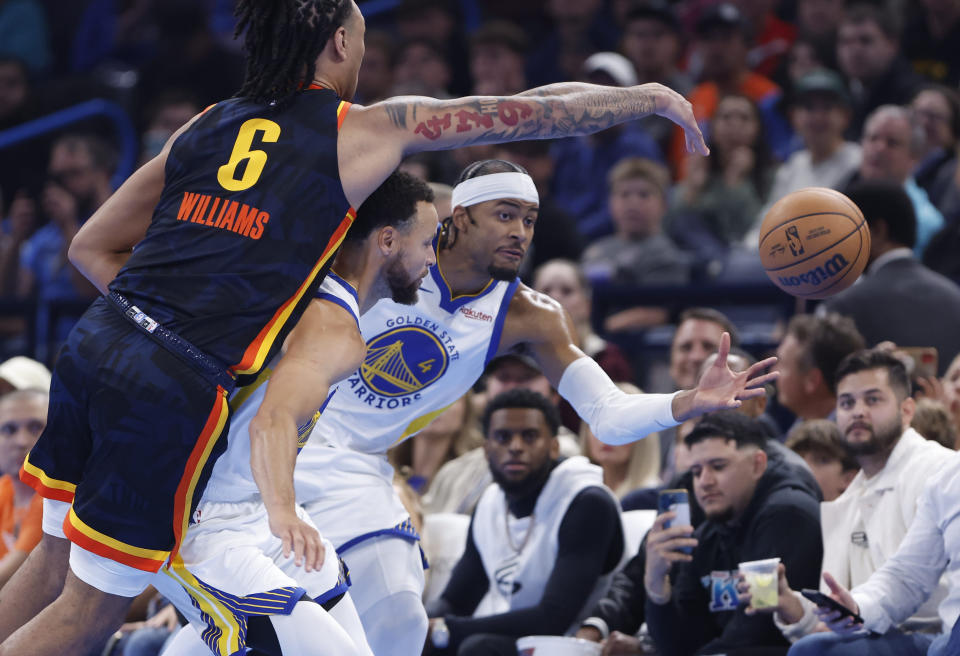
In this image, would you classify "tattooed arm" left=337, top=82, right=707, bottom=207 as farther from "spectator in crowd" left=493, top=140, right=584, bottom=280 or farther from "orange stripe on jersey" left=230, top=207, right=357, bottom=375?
"spectator in crowd" left=493, top=140, right=584, bottom=280

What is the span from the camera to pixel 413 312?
5.14 meters

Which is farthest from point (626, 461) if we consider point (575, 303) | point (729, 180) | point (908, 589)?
point (729, 180)

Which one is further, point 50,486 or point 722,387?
point 722,387

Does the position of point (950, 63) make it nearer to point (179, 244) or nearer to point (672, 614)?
point (672, 614)

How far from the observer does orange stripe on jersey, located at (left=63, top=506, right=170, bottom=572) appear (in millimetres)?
3506

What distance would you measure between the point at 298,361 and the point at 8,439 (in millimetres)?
3881

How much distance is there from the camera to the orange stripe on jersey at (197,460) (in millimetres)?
3537

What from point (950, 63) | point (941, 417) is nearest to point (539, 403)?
point (941, 417)

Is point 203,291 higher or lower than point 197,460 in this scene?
higher

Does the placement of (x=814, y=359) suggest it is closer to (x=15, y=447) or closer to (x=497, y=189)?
(x=497, y=189)

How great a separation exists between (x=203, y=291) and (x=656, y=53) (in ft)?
24.5

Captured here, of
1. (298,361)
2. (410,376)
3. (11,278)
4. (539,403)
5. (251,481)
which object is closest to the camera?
(298,361)

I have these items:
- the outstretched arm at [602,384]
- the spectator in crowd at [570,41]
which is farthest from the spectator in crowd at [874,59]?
the outstretched arm at [602,384]

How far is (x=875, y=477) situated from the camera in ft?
18.4
